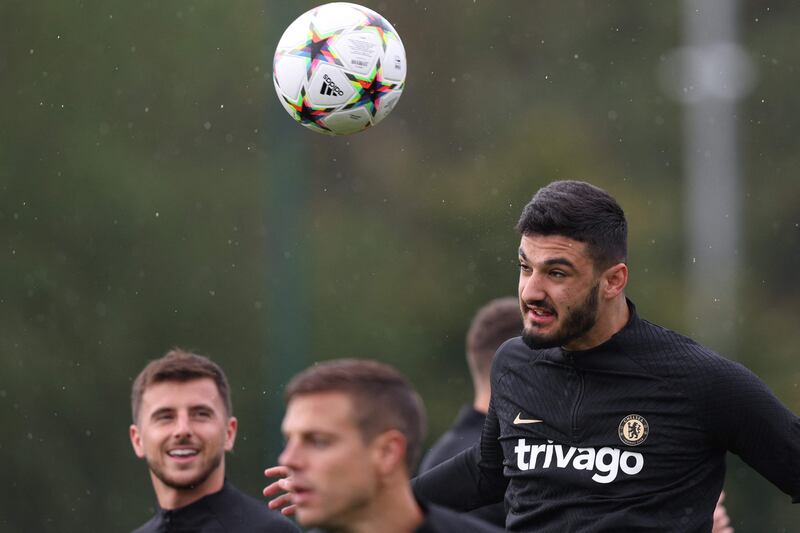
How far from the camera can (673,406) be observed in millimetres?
5773

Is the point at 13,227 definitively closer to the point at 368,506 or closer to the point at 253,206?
the point at 253,206

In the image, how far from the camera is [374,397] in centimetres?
503

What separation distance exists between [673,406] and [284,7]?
888 cm

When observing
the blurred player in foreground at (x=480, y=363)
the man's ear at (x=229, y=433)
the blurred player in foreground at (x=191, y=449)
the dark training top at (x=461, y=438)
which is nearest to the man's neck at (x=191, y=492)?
the blurred player in foreground at (x=191, y=449)

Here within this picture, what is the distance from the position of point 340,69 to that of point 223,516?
2.16 metres

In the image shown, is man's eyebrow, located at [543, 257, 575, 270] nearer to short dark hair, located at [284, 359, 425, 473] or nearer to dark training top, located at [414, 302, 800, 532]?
dark training top, located at [414, 302, 800, 532]

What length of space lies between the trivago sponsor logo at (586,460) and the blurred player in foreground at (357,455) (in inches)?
38.3

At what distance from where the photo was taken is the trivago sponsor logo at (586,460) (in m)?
5.77

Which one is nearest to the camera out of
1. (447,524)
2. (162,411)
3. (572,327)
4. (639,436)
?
(447,524)

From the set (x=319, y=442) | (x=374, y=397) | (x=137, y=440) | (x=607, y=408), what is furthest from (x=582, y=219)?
(x=137, y=440)

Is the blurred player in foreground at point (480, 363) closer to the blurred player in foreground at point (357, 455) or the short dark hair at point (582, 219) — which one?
the short dark hair at point (582, 219)

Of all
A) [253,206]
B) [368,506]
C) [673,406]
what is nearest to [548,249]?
[673,406]

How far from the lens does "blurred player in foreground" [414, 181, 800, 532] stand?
5691 millimetres

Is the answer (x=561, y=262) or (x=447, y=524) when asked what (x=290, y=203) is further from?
(x=447, y=524)
